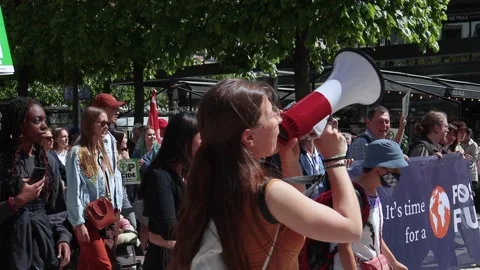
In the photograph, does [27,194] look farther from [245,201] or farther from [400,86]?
[400,86]

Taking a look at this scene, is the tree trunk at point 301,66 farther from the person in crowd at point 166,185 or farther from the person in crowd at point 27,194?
the person in crowd at point 166,185

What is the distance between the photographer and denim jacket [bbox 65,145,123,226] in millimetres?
5852

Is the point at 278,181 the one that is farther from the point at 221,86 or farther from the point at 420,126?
the point at 420,126

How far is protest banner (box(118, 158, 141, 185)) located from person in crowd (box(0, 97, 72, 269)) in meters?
3.82

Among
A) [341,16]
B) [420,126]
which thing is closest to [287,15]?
[341,16]

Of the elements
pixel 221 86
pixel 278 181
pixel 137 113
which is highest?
pixel 221 86

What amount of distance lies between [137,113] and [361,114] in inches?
170

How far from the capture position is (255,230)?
2.47 meters

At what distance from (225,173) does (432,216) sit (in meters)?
6.17

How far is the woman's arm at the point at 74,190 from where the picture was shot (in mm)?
5812

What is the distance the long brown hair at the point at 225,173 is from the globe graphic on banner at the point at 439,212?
606 cm

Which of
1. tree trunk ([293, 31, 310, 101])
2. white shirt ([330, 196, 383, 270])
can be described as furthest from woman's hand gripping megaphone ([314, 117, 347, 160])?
tree trunk ([293, 31, 310, 101])

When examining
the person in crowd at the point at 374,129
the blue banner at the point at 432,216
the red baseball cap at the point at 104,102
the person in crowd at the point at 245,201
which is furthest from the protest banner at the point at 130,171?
the person in crowd at the point at 245,201

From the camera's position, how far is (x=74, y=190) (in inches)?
236
